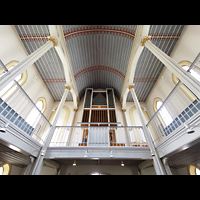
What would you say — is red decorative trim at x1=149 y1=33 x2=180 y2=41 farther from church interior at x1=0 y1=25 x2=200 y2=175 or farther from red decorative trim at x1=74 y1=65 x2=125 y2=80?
red decorative trim at x1=74 y1=65 x2=125 y2=80

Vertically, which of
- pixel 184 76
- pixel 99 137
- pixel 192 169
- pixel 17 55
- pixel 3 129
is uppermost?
pixel 17 55

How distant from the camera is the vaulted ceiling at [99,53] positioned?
534cm

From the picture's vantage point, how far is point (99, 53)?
7465mm

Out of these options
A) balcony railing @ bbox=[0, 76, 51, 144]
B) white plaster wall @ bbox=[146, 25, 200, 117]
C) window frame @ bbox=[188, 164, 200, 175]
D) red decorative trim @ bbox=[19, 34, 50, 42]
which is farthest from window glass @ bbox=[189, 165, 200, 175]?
red decorative trim @ bbox=[19, 34, 50, 42]

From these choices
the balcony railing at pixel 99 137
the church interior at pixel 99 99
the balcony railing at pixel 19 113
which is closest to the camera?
the balcony railing at pixel 19 113

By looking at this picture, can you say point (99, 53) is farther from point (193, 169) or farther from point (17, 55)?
point (193, 169)

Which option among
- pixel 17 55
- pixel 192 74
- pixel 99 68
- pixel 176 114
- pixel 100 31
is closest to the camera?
pixel 176 114

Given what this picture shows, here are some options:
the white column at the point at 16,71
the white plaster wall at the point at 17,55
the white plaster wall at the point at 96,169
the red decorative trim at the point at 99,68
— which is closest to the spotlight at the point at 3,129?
the white column at the point at 16,71

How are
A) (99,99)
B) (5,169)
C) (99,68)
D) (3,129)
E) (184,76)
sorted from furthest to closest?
(99,99), (99,68), (5,169), (184,76), (3,129)

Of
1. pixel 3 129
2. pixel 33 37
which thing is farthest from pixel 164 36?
pixel 3 129

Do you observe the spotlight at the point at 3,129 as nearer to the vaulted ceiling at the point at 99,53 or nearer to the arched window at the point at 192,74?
the vaulted ceiling at the point at 99,53

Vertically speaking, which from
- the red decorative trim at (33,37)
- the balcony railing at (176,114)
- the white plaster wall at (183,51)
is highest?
the red decorative trim at (33,37)
